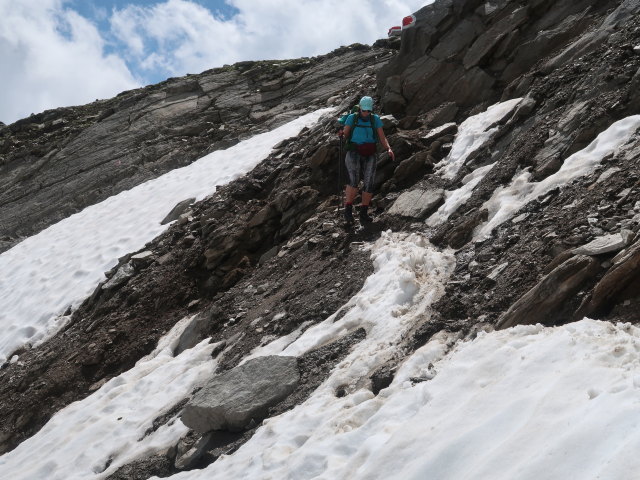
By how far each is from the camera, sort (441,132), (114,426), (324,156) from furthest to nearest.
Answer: (324,156) < (441,132) < (114,426)

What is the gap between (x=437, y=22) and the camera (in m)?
17.7

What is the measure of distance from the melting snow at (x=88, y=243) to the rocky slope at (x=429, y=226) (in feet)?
3.82

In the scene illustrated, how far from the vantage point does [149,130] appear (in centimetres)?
2959

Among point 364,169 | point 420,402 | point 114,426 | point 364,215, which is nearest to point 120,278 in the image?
point 114,426

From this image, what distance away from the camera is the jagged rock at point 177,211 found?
59.5ft

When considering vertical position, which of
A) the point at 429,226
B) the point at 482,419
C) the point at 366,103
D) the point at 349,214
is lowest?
the point at 482,419

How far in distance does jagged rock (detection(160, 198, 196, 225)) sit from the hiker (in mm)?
7373

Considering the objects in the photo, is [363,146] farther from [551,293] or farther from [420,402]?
[420,402]

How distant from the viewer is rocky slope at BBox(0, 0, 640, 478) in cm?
720

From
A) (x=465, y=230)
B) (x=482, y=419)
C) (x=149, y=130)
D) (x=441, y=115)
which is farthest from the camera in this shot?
(x=149, y=130)

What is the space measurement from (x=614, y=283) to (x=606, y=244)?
2.40 ft

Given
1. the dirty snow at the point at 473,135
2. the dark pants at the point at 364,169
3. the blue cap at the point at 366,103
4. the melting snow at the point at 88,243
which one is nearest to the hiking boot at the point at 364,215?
the dark pants at the point at 364,169

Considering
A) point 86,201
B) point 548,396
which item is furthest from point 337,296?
point 86,201

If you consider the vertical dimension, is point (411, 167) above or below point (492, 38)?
below
